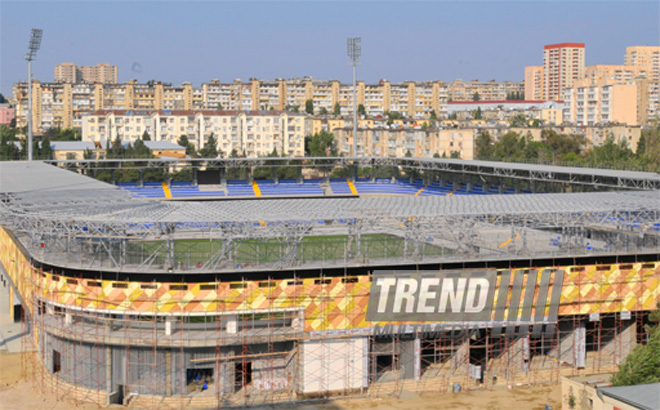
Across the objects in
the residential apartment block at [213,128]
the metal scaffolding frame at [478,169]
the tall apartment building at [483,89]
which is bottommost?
the metal scaffolding frame at [478,169]

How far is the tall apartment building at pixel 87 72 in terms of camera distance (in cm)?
15486

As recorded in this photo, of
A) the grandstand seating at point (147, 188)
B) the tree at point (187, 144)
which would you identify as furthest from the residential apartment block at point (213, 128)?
the grandstand seating at point (147, 188)

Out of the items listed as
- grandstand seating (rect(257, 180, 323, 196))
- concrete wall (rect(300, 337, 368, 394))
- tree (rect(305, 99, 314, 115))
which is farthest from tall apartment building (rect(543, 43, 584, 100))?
concrete wall (rect(300, 337, 368, 394))

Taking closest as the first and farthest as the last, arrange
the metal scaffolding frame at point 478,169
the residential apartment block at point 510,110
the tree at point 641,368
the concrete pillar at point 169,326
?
the tree at point 641,368 < the concrete pillar at point 169,326 < the metal scaffolding frame at point 478,169 < the residential apartment block at point 510,110

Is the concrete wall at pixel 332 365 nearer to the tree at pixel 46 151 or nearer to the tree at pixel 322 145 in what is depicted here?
the tree at pixel 46 151

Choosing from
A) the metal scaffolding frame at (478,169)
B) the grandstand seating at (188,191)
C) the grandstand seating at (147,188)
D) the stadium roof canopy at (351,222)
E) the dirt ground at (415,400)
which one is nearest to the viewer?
the dirt ground at (415,400)

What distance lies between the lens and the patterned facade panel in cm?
2020

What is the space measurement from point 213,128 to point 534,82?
86489 millimetres

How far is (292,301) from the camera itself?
67.7 feet

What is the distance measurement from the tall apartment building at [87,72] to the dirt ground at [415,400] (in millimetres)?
140541

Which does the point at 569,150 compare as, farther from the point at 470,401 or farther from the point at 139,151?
the point at 470,401

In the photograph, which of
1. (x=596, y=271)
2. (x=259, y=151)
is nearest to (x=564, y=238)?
(x=596, y=271)

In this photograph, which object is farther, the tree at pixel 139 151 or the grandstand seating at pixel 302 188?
the tree at pixel 139 151

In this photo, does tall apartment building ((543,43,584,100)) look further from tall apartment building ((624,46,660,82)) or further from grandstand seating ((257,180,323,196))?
grandstand seating ((257,180,323,196))
